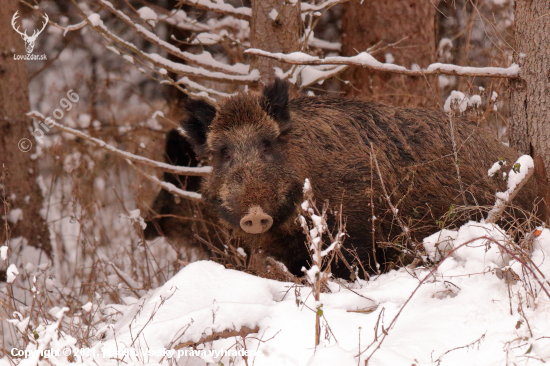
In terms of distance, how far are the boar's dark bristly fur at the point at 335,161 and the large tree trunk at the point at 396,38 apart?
1974mm

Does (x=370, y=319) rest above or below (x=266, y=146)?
below

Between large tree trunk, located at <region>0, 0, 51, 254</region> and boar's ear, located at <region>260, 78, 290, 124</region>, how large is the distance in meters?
4.13

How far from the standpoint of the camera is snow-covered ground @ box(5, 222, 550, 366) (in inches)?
104

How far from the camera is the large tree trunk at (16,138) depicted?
23.7ft

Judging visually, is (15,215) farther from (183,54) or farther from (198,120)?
(198,120)

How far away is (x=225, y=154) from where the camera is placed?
15.7 feet

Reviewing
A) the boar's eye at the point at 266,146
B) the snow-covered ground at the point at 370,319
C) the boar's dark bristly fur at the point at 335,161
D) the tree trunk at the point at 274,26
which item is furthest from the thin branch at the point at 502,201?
the tree trunk at the point at 274,26

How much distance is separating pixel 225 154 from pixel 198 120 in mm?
445

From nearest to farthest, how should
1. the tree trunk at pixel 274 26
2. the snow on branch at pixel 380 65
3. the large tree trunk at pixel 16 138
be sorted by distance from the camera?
the snow on branch at pixel 380 65
the tree trunk at pixel 274 26
the large tree trunk at pixel 16 138

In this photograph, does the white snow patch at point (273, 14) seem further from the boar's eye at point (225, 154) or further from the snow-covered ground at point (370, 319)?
the snow-covered ground at point (370, 319)

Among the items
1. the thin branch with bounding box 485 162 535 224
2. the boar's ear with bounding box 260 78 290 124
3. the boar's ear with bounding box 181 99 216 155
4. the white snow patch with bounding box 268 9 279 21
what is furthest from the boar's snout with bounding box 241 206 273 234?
the white snow patch with bounding box 268 9 279 21

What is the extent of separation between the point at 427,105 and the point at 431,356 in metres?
4.70

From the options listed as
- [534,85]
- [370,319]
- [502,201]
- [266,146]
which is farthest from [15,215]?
[534,85]

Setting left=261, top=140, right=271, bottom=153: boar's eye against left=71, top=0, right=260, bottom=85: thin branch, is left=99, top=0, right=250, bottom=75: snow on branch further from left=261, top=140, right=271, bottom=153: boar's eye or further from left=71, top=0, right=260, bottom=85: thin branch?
left=261, top=140, right=271, bottom=153: boar's eye
